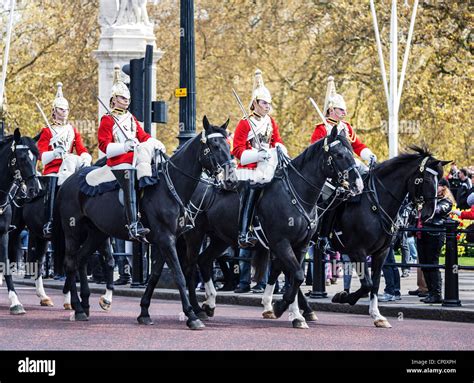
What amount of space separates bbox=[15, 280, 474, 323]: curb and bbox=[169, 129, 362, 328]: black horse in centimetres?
159

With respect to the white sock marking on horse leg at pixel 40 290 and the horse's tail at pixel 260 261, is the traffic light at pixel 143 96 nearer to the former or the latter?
the white sock marking on horse leg at pixel 40 290

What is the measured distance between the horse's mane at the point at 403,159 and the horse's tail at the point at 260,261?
1920 millimetres

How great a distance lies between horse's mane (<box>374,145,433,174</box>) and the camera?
16406mm

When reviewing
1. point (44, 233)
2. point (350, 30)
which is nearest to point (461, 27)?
point (350, 30)

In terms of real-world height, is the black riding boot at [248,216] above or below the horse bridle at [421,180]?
below

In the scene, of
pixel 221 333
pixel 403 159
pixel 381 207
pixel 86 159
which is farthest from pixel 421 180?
pixel 86 159

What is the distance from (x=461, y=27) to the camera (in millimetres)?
38438

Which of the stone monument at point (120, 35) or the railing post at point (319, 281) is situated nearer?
the railing post at point (319, 281)

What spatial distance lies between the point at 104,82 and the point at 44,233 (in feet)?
40.8

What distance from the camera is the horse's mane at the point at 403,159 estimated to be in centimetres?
1641

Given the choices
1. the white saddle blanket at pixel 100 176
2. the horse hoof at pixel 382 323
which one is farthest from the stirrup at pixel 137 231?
the horse hoof at pixel 382 323

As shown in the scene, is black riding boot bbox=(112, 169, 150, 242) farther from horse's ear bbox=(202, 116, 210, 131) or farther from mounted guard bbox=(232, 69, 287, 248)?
mounted guard bbox=(232, 69, 287, 248)

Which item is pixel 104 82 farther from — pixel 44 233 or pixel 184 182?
pixel 184 182
